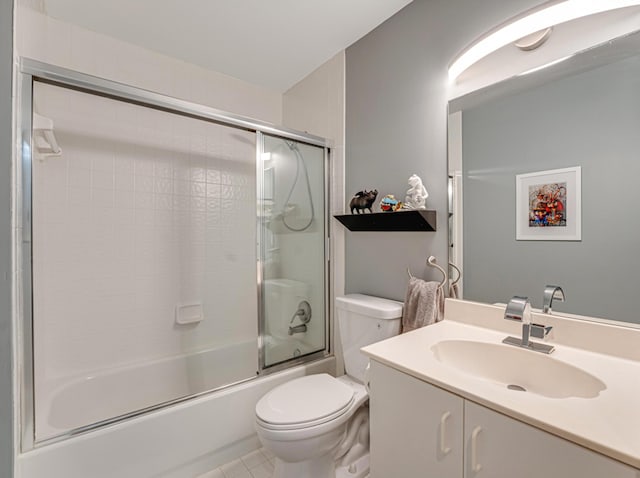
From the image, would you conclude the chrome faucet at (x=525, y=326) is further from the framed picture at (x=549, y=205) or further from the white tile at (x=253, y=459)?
the white tile at (x=253, y=459)

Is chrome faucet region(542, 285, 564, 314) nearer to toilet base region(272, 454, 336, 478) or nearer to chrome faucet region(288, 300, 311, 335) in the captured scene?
toilet base region(272, 454, 336, 478)

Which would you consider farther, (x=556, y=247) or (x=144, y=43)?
(x=144, y=43)

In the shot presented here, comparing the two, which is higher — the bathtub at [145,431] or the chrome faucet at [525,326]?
the chrome faucet at [525,326]

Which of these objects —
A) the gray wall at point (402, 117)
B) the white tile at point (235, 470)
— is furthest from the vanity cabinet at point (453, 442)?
the white tile at point (235, 470)

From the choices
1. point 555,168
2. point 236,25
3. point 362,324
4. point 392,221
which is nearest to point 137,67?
point 236,25

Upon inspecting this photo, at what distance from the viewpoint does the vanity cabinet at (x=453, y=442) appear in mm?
628

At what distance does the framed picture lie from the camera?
1056mm

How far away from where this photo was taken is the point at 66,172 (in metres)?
1.75

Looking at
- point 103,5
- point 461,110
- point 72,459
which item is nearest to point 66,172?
point 103,5

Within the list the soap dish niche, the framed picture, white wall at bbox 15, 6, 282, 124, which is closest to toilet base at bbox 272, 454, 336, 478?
the soap dish niche

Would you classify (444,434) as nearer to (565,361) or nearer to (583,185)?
(565,361)

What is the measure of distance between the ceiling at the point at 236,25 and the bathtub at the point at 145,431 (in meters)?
2.03

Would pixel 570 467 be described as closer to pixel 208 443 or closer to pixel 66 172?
pixel 208 443

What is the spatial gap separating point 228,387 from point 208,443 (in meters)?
0.27
